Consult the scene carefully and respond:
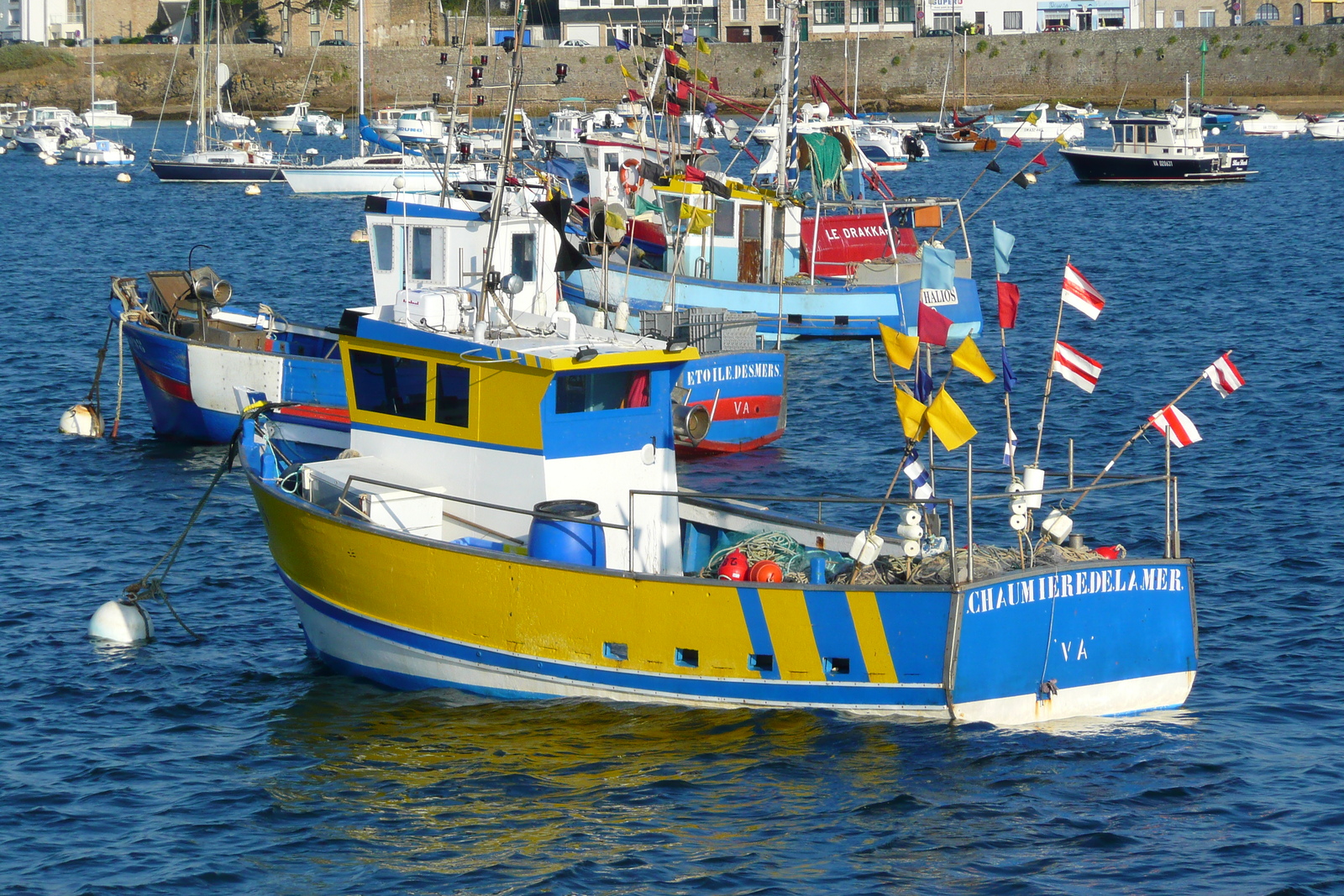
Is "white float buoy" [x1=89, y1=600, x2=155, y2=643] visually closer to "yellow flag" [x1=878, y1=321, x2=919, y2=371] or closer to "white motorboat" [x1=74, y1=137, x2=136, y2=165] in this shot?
"yellow flag" [x1=878, y1=321, x2=919, y2=371]

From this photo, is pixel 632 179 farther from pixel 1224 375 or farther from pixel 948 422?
pixel 948 422

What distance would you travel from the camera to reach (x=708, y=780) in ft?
42.3

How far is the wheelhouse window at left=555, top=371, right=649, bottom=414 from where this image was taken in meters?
14.5

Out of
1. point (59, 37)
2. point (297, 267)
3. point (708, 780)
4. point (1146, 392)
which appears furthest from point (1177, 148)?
point (59, 37)

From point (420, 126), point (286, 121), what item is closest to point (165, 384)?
point (420, 126)

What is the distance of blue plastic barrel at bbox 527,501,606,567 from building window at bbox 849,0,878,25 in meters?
121

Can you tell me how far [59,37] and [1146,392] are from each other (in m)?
136

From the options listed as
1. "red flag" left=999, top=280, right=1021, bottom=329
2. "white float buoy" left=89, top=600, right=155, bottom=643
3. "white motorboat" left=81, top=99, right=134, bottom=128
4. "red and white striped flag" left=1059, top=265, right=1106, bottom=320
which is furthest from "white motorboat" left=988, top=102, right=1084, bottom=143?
"white float buoy" left=89, top=600, right=155, bottom=643

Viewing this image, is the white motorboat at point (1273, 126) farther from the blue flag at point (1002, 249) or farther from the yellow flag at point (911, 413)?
the yellow flag at point (911, 413)

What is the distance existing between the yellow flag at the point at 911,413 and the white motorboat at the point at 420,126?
76.0 m

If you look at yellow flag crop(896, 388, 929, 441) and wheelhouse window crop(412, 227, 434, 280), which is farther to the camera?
wheelhouse window crop(412, 227, 434, 280)

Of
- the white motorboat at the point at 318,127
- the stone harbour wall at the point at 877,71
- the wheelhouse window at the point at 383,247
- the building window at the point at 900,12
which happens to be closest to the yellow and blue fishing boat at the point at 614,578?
the wheelhouse window at the point at 383,247

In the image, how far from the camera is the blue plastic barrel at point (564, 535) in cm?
1401

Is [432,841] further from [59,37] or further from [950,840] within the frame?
[59,37]
